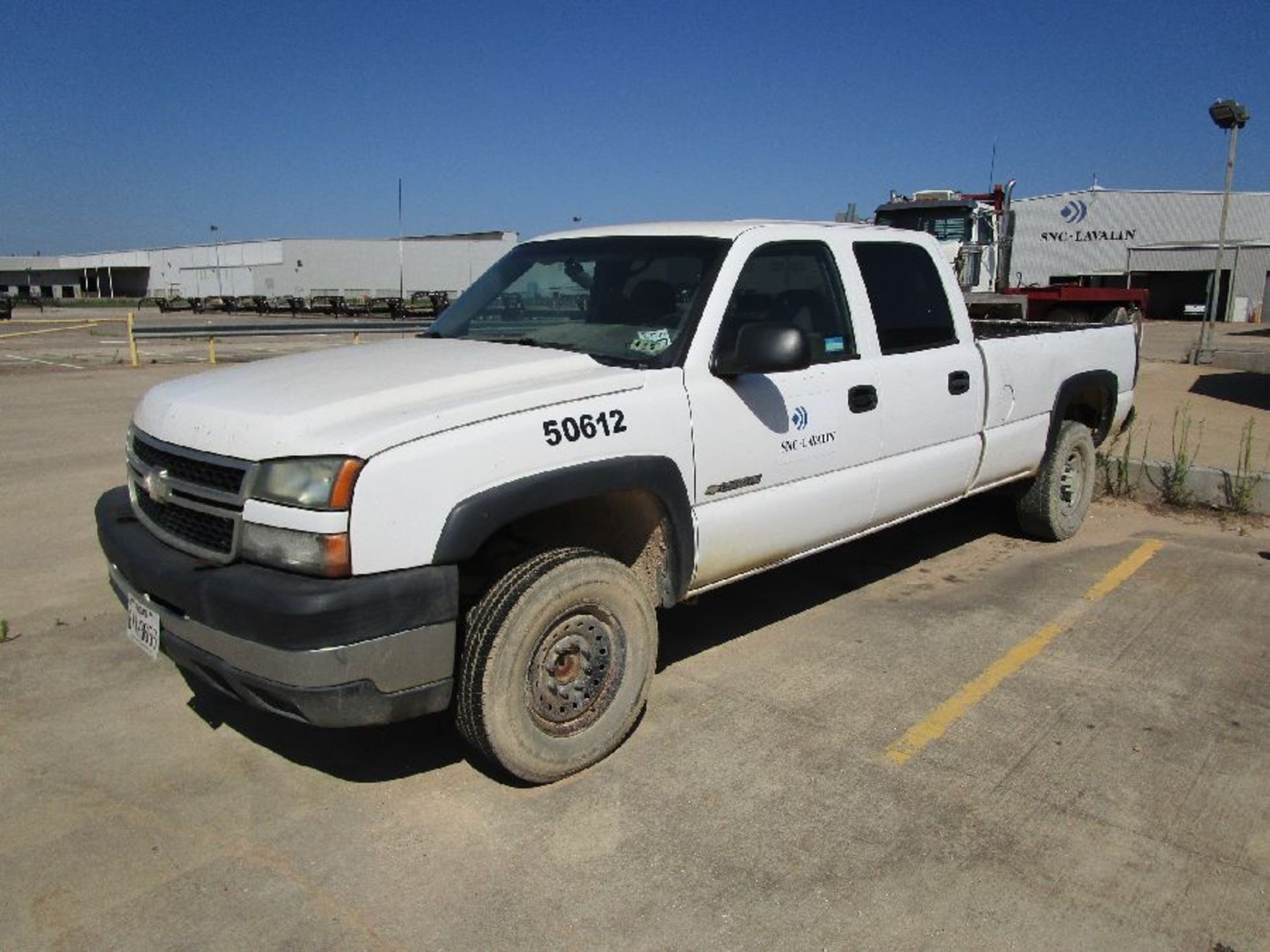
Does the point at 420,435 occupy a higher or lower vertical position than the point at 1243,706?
higher

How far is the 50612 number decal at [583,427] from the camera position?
10.1 ft

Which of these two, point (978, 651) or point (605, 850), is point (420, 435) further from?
point (978, 651)

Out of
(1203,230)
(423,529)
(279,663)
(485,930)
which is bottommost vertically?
(485,930)

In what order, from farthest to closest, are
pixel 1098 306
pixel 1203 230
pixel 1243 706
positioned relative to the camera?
pixel 1203 230, pixel 1098 306, pixel 1243 706

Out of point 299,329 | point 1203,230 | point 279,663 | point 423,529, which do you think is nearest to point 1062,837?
point 423,529

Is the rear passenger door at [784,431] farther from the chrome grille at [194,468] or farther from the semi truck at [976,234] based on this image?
the semi truck at [976,234]

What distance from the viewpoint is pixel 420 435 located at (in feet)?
9.29

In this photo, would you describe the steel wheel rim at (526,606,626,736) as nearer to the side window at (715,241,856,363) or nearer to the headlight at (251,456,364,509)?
the headlight at (251,456,364,509)

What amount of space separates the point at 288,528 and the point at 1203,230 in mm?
52711

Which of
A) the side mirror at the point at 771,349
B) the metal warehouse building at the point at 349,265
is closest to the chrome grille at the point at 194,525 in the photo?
the side mirror at the point at 771,349

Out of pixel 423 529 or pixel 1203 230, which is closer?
pixel 423 529

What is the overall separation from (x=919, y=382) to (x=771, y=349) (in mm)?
1413

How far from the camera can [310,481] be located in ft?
9.02

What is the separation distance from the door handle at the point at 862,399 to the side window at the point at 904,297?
268 mm
